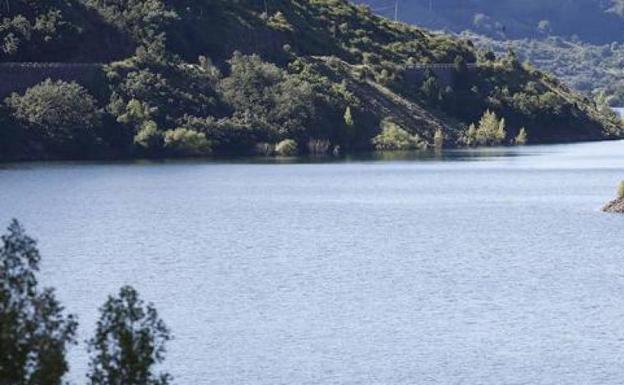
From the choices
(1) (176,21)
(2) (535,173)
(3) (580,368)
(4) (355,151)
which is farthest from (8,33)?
(3) (580,368)

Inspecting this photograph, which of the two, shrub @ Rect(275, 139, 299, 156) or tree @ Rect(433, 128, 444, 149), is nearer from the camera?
shrub @ Rect(275, 139, 299, 156)

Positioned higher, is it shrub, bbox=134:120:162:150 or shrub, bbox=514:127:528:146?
shrub, bbox=134:120:162:150

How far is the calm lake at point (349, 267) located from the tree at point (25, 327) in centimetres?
1329

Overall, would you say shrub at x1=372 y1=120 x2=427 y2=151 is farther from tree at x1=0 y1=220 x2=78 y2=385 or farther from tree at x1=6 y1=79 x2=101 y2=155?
tree at x1=0 y1=220 x2=78 y2=385

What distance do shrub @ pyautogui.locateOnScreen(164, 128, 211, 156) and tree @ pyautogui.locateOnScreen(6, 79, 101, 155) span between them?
5.84 m

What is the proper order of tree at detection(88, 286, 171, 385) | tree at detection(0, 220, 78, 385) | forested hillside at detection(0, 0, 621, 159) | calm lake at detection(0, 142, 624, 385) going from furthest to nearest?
1. forested hillside at detection(0, 0, 621, 159)
2. calm lake at detection(0, 142, 624, 385)
3. tree at detection(88, 286, 171, 385)
4. tree at detection(0, 220, 78, 385)

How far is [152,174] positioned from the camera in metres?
112

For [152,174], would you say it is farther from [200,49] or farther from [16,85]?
[200,49]

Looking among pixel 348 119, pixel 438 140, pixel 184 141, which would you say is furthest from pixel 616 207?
pixel 438 140

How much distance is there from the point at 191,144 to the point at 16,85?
14822 millimetres

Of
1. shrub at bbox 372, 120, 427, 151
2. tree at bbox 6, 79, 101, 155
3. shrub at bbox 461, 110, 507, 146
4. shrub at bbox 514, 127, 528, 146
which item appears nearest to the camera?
tree at bbox 6, 79, 101, 155

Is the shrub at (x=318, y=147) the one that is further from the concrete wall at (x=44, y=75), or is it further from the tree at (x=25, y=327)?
the tree at (x=25, y=327)

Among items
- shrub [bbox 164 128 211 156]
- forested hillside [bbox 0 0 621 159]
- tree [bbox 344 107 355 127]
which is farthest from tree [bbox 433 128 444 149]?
shrub [bbox 164 128 211 156]

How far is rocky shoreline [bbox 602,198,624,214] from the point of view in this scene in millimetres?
83025
